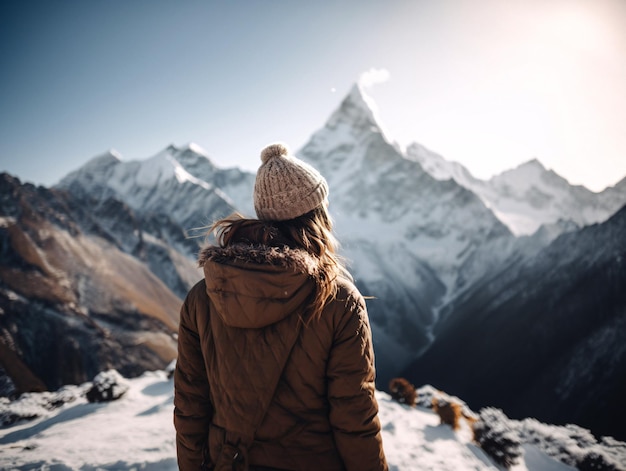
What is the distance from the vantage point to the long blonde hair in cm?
185

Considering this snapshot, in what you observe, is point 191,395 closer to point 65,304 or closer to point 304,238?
point 304,238

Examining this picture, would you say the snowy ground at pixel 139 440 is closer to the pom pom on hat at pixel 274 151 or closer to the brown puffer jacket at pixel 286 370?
the brown puffer jacket at pixel 286 370

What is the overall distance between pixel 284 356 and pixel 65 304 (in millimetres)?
34997

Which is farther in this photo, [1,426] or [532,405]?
[532,405]

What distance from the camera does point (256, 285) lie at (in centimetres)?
166

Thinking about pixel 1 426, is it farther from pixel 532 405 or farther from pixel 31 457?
pixel 532 405

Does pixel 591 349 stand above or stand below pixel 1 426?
below

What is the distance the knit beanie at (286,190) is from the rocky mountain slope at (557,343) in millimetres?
39801

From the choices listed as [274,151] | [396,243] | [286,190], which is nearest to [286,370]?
[286,190]

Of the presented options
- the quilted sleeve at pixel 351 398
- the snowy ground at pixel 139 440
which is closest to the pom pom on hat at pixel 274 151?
the quilted sleeve at pixel 351 398

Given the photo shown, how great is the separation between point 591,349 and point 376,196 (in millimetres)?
131917

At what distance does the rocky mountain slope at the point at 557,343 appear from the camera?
30547mm

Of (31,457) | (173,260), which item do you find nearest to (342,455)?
(31,457)

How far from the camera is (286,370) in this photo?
1879mm
